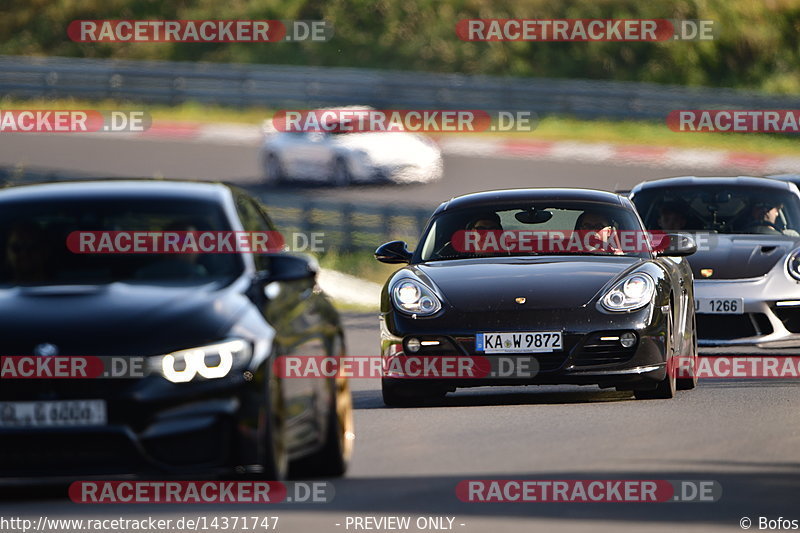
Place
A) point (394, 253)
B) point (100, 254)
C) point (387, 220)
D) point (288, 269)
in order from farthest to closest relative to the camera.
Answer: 1. point (387, 220)
2. point (394, 253)
3. point (100, 254)
4. point (288, 269)

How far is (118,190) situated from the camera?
330 inches

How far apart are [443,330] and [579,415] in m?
0.94

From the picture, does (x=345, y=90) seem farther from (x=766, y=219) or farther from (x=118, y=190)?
(x=118, y=190)

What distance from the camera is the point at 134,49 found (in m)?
51.4

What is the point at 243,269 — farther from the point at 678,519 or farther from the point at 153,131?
the point at 153,131

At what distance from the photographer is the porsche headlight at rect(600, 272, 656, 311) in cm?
1073

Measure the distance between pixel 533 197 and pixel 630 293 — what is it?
4.59 feet

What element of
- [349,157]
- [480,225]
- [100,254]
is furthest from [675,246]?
[349,157]

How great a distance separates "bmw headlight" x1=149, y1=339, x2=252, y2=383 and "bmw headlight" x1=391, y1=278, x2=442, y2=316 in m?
3.75

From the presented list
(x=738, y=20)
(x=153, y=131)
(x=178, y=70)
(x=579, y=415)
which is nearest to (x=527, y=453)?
(x=579, y=415)

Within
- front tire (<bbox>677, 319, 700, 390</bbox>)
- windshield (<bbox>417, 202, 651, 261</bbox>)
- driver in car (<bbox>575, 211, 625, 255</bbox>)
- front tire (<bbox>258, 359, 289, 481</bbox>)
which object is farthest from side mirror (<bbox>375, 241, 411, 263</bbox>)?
front tire (<bbox>258, 359, 289, 481</bbox>)

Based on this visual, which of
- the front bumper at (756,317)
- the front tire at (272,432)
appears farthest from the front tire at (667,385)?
the front tire at (272,432)

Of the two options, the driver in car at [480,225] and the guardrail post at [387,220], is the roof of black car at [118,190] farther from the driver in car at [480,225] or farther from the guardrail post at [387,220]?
the guardrail post at [387,220]

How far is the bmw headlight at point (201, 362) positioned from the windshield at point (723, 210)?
8189 mm
